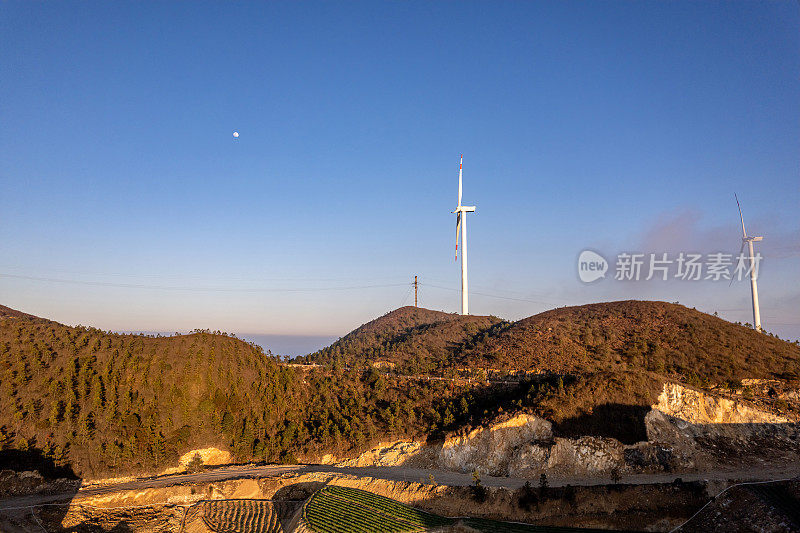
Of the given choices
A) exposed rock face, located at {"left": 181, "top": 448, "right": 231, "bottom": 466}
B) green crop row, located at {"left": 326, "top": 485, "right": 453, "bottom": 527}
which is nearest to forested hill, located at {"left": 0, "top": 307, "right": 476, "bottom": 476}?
exposed rock face, located at {"left": 181, "top": 448, "right": 231, "bottom": 466}

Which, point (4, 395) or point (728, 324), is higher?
point (728, 324)

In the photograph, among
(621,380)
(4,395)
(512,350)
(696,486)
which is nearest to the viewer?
(696,486)

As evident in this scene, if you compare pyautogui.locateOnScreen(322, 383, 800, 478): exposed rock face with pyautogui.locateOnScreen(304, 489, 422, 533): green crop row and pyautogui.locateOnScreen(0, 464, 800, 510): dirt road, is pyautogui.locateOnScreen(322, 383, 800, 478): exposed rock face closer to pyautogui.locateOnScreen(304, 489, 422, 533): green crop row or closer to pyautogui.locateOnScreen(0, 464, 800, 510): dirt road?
pyautogui.locateOnScreen(0, 464, 800, 510): dirt road

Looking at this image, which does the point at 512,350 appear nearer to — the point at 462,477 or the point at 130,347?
the point at 462,477

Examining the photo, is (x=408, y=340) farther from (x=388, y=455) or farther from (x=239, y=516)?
(x=239, y=516)

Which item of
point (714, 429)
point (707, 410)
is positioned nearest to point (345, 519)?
point (714, 429)

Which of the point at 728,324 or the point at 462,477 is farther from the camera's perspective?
the point at 728,324

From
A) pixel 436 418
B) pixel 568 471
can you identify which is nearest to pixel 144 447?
pixel 436 418
